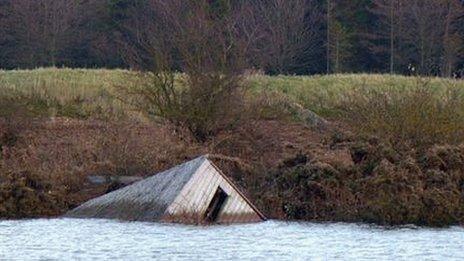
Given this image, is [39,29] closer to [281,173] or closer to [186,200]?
[281,173]

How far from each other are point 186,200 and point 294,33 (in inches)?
1645

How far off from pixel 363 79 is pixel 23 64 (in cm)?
2631

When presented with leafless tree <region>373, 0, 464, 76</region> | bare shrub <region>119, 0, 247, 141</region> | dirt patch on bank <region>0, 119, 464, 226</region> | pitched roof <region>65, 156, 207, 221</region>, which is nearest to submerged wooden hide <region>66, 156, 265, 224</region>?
pitched roof <region>65, 156, 207, 221</region>

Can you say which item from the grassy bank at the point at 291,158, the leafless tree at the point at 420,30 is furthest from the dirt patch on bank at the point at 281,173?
the leafless tree at the point at 420,30

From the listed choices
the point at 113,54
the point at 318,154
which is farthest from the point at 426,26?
the point at 318,154

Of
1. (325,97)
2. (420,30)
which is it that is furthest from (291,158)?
(420,30)

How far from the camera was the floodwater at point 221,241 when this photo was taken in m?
19.2

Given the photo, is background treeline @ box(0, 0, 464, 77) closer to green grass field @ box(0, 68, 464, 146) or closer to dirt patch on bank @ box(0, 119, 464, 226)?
green grass field @ box(0, 68, 464, 146)

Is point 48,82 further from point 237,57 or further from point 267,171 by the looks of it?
point 267,171

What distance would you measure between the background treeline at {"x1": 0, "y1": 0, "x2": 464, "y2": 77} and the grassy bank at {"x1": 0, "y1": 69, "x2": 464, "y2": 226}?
27791 mm

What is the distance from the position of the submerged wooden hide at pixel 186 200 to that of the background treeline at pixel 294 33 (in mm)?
36638

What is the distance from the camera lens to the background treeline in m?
63.9

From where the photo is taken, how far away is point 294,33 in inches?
2537

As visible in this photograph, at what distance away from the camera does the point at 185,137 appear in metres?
31.0
